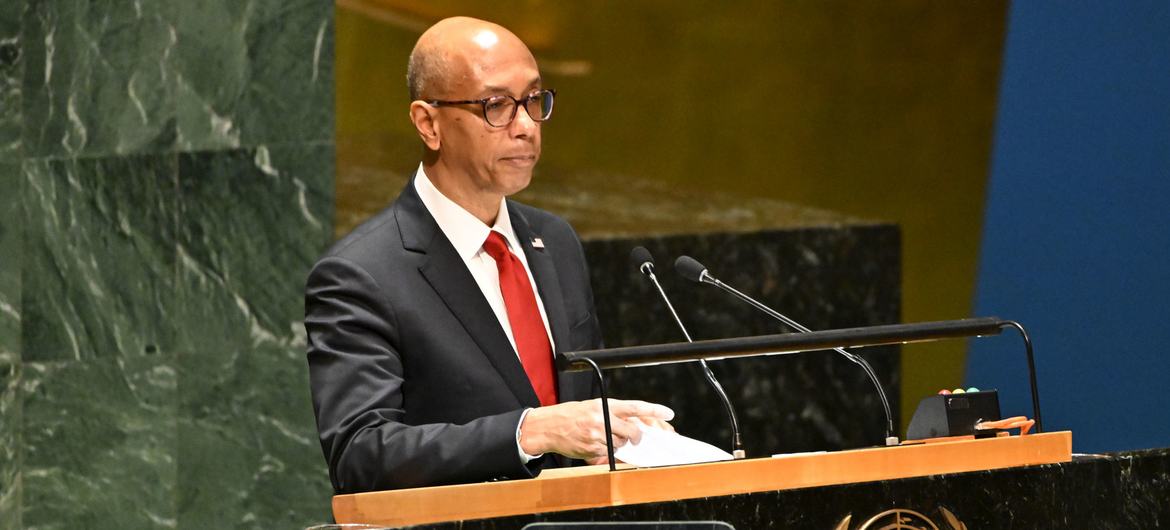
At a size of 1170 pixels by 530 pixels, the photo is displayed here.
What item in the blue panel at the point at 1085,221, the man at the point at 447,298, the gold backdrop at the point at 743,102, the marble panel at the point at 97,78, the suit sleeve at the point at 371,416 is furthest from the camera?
the marble panel at the point at 97,78

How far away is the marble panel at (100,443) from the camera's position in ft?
18.1

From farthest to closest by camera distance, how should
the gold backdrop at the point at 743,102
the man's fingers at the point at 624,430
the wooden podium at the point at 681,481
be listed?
1. the gold backdrop at the point at 743,102
2. the man's fingers at the point at 624,430
3. the wooden podium at the point at 681,481

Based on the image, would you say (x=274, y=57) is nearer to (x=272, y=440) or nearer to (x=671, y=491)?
(x=272, y=440)

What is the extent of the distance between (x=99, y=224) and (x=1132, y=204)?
11.3ft

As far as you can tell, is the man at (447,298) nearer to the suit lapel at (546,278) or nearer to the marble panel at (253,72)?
the suit lapel at (546,278)

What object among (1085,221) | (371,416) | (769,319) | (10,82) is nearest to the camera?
(371,416)

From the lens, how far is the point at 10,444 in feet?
18.6

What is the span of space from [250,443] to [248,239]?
2.28 feet

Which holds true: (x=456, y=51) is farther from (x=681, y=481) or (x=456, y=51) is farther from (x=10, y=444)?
(x=10, y=444)

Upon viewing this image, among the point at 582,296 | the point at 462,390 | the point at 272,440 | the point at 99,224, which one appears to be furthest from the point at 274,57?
the point at 462,390

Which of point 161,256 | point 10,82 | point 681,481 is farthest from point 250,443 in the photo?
point 681,481

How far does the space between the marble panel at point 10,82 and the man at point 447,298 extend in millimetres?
3204

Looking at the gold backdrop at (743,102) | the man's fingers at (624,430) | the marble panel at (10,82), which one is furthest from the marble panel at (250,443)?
the man's fingers at (624,430)

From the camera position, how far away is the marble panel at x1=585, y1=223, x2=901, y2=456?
5.20 m
